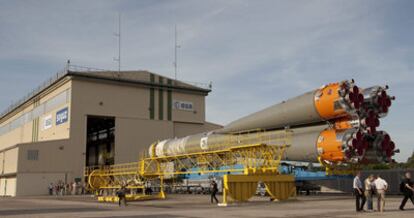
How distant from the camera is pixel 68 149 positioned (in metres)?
44.1

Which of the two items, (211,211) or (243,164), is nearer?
(211,211)

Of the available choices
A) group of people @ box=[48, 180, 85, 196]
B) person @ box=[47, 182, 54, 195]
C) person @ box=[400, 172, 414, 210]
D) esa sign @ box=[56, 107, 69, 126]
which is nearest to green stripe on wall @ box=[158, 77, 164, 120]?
esa sign @ box=[56, 107, 69, 126]

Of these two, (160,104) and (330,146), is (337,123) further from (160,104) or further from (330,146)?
(160,104)

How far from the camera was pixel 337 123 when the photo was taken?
24109mm

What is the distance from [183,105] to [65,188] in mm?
16479

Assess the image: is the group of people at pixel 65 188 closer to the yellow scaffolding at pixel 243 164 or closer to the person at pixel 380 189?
the yellow scaffolding at pixel 243 164

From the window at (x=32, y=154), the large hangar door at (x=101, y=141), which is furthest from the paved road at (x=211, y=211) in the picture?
the large hangar door at (x=101, y=141)

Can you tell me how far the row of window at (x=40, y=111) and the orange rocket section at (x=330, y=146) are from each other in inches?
1177

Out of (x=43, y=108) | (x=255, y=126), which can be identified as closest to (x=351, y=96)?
(x=255, y=126)

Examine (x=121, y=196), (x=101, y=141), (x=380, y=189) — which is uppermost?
(x=101, y=141)

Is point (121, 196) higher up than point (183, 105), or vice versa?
point (183, 105)

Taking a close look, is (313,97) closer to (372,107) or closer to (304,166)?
(372,107)

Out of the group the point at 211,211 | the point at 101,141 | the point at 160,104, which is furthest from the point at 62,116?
the point at 211,211

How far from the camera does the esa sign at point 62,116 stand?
45.3m
